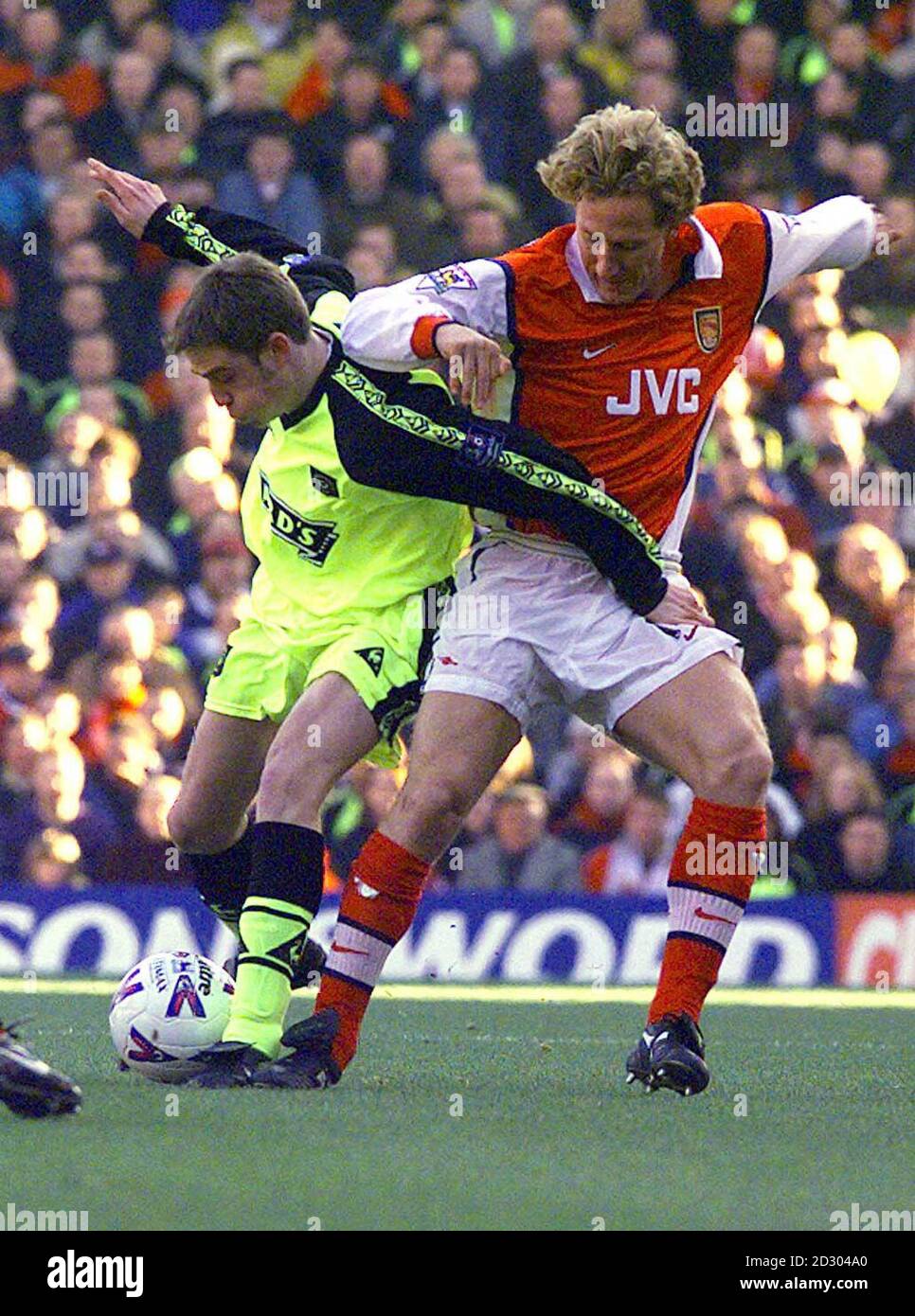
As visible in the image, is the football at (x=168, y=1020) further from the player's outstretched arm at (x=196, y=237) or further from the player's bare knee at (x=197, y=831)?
the player's outstretched arm at (x=196, y=237)

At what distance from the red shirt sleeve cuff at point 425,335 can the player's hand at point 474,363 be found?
100 mm

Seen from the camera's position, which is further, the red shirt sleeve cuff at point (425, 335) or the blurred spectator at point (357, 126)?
the blurred spectator at point (357, 126)

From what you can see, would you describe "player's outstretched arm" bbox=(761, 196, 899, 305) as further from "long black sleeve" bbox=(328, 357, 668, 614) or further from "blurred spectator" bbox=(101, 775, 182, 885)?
"blurred spectator" bbox=(101, 775, 182, 885)

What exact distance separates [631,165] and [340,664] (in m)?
1.42

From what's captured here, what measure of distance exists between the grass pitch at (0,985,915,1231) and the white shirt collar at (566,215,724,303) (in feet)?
6.14

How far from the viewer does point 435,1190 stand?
404 centimetres

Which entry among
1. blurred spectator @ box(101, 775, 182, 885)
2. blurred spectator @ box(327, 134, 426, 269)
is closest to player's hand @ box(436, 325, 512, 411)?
blurred spectator @ box(101, 775, 182, 885)

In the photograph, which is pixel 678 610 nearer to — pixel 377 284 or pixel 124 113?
pixel 377 284

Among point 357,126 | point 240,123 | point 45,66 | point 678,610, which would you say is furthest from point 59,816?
point 678,610

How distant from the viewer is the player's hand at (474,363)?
17.1ft

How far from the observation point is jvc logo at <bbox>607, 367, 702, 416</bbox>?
5.74 meters

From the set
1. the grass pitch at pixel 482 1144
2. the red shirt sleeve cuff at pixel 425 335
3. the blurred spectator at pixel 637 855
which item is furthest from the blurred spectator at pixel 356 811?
the red shirt sleeve cuff at pixel 425 335

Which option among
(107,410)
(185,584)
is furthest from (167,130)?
(185,584)

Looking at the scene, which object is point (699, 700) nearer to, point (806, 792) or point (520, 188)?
point (806, 792)
